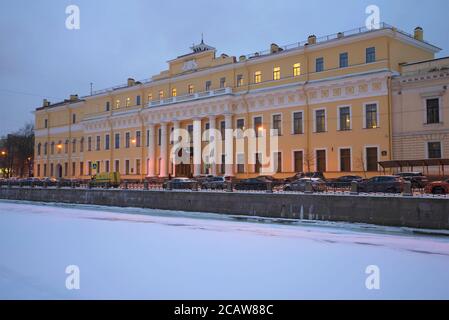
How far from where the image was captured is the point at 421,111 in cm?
3684

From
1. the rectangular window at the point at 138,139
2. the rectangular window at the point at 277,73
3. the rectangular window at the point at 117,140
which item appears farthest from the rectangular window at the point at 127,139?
the rectangular window at the point at 277,73

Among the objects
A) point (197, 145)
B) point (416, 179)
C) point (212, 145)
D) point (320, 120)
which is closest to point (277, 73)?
point (320, 120)

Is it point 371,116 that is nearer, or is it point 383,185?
point 383,185

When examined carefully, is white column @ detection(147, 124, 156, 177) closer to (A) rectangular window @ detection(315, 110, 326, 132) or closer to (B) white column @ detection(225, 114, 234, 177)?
(B) white column @ detection(225, 114, 234, 177)

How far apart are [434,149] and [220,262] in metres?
28.2

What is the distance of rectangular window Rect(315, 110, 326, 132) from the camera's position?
140 ft

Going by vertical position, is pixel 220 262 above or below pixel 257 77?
below

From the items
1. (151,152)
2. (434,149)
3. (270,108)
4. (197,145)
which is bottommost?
(434,149)

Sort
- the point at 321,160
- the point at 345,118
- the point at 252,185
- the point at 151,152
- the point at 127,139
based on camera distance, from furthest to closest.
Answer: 1. the point at 127,139
2. the point at 151,152
3. the point at 321,160
4. the point at 345,118
5. the point at 252,185

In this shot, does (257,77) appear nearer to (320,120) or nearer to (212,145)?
(212,145)

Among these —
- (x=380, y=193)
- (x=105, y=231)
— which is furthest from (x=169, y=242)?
(x=380, y=193)

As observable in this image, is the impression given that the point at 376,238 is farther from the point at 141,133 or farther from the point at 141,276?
the point at 141,133

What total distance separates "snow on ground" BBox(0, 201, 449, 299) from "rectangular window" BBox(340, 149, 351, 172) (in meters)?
18.4

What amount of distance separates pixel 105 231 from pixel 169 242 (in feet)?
16.3
